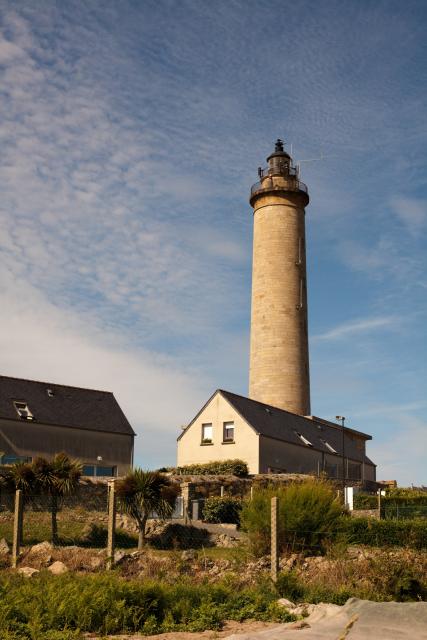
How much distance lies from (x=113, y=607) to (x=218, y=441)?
28.7 meters

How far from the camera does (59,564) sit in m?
16.8

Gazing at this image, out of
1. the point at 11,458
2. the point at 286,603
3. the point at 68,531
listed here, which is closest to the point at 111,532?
the point at 286,603

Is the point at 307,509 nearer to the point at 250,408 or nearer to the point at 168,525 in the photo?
the point at 168,525

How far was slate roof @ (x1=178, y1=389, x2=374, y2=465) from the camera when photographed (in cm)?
3972

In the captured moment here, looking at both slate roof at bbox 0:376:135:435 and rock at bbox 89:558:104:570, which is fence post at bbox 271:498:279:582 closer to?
rock at bbox 89:558:104:570

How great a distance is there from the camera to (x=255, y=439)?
3806cm

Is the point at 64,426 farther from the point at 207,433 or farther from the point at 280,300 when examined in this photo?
the point at 280,300

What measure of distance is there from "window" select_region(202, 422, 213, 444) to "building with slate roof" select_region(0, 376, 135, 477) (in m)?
4.18

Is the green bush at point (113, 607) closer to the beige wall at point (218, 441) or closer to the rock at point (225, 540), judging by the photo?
the rock at point (225, 540)

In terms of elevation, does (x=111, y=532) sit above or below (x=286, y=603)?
above

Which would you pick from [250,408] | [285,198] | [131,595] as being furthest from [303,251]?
[131,595]

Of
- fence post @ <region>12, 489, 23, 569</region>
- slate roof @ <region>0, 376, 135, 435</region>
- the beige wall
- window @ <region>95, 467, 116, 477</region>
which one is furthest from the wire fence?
the beige wall

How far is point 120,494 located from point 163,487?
136cm

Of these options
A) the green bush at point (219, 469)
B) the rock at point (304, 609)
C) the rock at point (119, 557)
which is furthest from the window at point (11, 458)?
the rock at point (304, 609)
